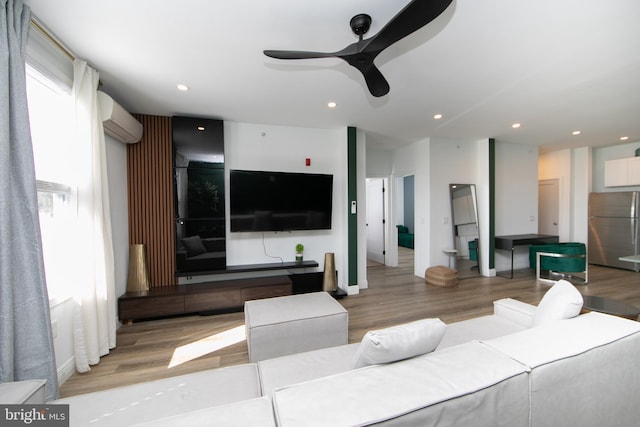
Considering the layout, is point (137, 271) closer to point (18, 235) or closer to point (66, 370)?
point (66, 370)

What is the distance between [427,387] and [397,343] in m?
0.17

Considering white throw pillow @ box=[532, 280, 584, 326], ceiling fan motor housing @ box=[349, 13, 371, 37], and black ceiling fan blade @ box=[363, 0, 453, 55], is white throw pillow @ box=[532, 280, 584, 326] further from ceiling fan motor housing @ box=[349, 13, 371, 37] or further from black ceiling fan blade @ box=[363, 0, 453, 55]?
ceiling fan motor housing @ box=[349, 13, 371, 37]

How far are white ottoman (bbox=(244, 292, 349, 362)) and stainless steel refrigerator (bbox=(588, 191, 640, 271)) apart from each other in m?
6.53

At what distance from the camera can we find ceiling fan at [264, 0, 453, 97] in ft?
4.07

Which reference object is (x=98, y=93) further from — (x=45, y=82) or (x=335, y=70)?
(x=335, y=70)

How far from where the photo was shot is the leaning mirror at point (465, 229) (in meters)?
Answer: 4.76

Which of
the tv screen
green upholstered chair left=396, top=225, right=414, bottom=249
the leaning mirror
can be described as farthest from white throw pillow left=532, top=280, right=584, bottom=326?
green upholstered chair left=396, top=225, right=414, bottom=249

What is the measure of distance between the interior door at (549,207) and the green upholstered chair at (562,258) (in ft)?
5.66

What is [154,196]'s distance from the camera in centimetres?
325

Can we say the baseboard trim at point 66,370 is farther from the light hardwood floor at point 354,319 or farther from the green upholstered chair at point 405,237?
the green upholstered chair at point 405,237

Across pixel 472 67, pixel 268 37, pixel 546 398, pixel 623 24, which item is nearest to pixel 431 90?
pixel 472 67

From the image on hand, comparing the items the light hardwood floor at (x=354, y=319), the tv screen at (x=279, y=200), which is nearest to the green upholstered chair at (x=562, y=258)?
the light hardwood floor at (x=354, y=319)

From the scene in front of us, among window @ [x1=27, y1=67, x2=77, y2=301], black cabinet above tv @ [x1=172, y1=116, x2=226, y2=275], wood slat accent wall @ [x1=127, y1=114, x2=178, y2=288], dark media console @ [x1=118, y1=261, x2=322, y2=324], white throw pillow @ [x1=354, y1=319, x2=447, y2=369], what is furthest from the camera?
black cabinet above tv @ [x1=172, y1=116, x2=226, y2=275]

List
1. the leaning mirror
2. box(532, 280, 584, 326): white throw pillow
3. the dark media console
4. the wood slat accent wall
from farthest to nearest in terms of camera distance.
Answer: the leaning mirror → the wood slat accent wall → the dark media console → box(532, 280, 584, 326): white throw pillow
